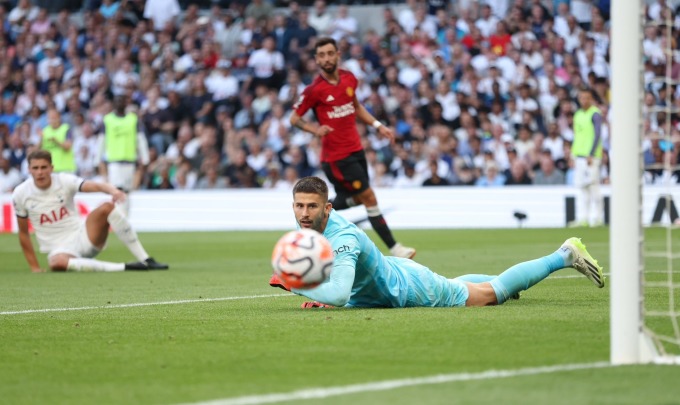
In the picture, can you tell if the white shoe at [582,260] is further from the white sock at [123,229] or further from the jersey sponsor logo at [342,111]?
the white sock at [123,229]

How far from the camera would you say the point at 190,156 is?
26281 millimetres

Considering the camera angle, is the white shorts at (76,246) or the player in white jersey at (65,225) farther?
the white shorts at (76,246)

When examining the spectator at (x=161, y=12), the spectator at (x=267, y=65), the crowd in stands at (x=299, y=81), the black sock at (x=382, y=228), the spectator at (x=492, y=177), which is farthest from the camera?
the spectator at (x=161, y=12)

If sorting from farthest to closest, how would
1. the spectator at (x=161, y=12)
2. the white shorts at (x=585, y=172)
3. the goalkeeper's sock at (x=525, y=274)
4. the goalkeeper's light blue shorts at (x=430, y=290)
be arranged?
the spectator at (x=161, y=12) < the white shorts at (x=585, y=172) < the goalkeeper's sock at (x=525, y=274) < the goalkeeper's light blue shorts at (x=430, y=290)

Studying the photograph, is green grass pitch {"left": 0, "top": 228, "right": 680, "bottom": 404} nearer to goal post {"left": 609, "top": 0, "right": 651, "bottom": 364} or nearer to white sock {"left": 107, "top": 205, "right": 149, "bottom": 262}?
goal post {"left": 609, "top": 0, "right": 651, "bottom": 364}

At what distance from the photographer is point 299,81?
1053 inches

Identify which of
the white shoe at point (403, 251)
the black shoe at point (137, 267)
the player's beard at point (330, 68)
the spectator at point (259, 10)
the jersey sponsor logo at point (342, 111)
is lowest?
the black shoe at point (137, 267)

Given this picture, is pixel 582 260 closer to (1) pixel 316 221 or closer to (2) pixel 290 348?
(1) pixel 316 221

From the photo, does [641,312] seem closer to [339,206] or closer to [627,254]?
[627,254]

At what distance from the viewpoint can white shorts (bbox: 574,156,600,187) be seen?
846 inches

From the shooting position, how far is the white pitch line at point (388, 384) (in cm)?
465

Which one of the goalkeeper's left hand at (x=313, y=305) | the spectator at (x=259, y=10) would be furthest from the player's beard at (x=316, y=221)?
the spectator at (x=259, y=10)

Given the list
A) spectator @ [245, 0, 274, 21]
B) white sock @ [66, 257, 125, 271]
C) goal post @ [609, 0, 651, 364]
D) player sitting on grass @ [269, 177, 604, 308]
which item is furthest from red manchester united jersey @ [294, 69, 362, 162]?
spectator @ [245, 0, 274, 21]

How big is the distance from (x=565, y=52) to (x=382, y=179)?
15.5 feet
